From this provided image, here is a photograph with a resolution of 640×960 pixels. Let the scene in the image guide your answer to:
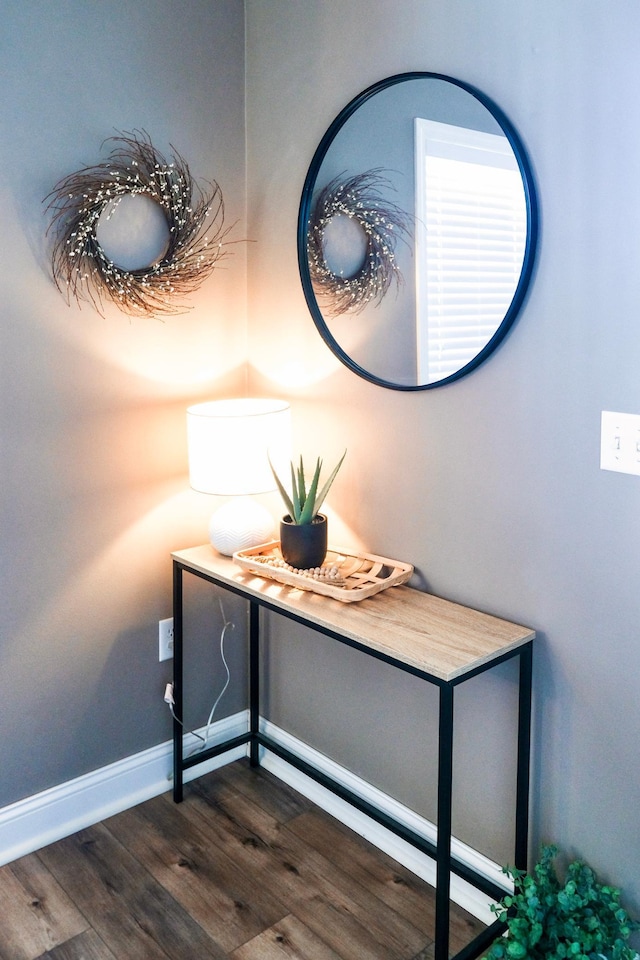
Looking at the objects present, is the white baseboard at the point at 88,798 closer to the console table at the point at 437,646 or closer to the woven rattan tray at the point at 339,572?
the console table at the point at 437,646

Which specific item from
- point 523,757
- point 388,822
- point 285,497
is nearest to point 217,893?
point 388,822

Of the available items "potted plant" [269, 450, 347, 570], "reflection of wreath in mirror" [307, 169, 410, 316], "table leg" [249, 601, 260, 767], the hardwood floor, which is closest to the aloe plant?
"potted plant" [269, 450, 347, 570]

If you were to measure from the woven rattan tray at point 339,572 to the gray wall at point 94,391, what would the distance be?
16.3 inches

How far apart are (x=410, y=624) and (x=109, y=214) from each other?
1251mm

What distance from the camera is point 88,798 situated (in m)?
2.15

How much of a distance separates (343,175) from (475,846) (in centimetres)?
171

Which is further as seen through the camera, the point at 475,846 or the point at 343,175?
the point at 343,175

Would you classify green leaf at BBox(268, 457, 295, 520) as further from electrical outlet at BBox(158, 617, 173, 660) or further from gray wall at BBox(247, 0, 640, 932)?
electrical outlet at BBox(158, 617, 173, 660)

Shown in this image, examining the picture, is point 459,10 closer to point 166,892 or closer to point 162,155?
point 162,155

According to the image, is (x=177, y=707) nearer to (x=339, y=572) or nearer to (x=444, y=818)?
(x=339, y=572)

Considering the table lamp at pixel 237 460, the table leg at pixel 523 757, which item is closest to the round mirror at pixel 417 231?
the table lamp at pixel 237 460

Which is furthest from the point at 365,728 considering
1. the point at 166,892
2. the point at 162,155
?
the point at 162,155

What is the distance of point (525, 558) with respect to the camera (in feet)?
5.49

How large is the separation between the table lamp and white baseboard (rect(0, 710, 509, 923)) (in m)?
0.70
